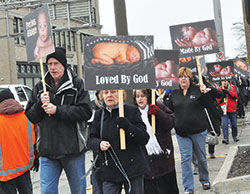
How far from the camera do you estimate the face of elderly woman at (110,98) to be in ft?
15.3

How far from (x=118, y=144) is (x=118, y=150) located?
56 millimetres

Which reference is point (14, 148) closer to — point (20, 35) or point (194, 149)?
point (194, 149)

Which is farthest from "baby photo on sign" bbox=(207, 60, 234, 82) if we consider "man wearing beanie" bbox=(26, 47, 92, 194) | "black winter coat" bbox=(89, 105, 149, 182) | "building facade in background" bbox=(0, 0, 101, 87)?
"building facade in background" bbox=(0, 0, 101, 87)

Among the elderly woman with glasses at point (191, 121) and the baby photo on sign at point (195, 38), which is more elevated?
the baby photo on sign at point (195, 38)

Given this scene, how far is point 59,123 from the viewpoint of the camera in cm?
493

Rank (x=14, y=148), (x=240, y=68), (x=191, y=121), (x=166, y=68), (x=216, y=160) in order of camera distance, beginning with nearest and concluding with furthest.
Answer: (x=14, y=148) < (x=166, y=68) < (x=191, y=121) < (x=216, y=160) < (x=240, y=68)

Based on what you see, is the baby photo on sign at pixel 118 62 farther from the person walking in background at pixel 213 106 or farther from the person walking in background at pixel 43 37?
the person walking in background at pixel 213 106

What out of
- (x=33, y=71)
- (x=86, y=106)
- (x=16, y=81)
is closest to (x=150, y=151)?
(x=86, y=106)

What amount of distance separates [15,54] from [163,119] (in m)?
30.6

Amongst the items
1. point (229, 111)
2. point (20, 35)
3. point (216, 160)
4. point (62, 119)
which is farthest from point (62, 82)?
point (20, 35)

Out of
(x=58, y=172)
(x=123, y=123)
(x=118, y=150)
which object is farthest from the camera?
(x=58, y=172)

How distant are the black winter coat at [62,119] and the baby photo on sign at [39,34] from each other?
1.39 ft

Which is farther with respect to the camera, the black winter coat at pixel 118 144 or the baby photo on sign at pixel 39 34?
the baby photo on sign at pixel 39 34

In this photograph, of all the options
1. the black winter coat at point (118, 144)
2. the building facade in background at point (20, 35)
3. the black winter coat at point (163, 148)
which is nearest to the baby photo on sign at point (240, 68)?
the building facade in background at point (20, 35)
